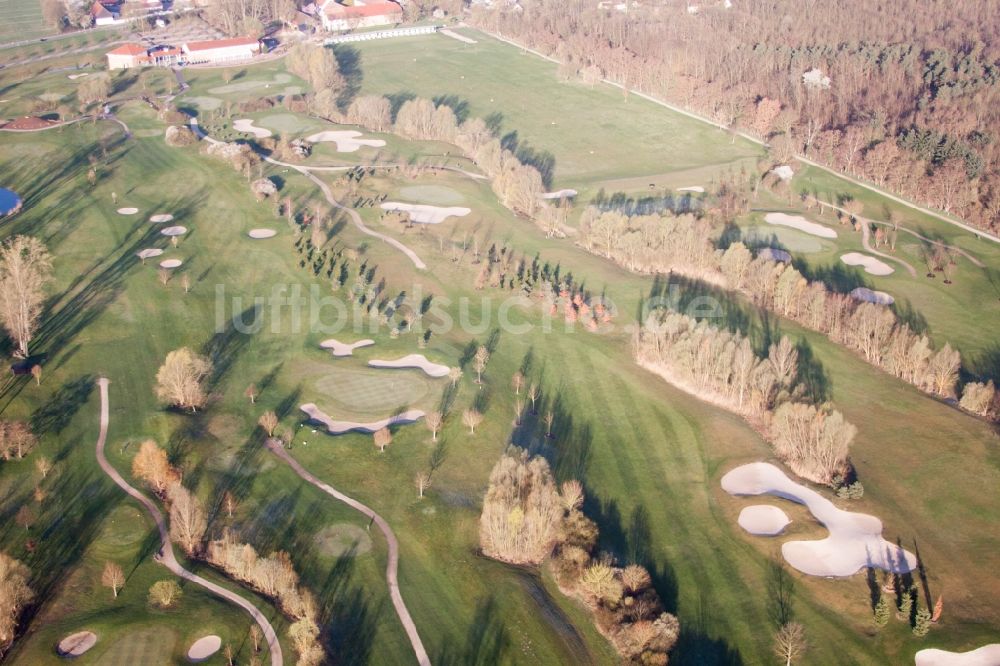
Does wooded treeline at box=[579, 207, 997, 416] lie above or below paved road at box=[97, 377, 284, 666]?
above

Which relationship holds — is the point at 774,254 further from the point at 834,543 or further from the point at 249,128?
the point at 249,128

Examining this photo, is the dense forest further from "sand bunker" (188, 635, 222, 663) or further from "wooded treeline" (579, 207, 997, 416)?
"sand bunker" (188, 635, 222, 663)

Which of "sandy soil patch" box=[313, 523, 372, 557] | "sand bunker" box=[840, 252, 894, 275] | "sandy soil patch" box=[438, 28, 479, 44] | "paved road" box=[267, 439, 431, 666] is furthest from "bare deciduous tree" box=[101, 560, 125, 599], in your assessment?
"sandy soil patch" box=[438, 28, 479, 44]

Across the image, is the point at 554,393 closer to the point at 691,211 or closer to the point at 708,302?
the point at 708,302

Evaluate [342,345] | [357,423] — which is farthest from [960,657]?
[342,345]

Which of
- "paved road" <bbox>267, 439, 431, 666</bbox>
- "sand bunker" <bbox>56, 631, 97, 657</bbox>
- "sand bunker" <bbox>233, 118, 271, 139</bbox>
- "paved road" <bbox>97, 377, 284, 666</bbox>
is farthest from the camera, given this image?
"sand bunker" <bbox>233, 118, 271, 139</bbox>

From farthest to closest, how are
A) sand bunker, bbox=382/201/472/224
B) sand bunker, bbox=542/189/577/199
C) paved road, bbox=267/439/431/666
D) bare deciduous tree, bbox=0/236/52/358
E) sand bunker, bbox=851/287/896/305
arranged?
sand bunker, bbox=542/189/577/199 < sand bunker, bbox=382/201/472/224 < sand bunker, bbox=851/287/896/305 < bare deciduous tree, bbox=0/236/52/358 < paved road, bbox=267/439/431/666

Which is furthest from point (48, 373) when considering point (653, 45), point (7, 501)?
point (653, 45)
